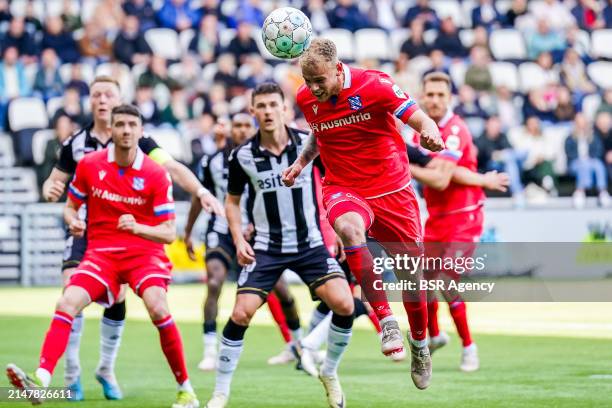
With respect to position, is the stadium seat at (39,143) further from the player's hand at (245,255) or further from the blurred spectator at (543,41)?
the player's hand at (245,255)

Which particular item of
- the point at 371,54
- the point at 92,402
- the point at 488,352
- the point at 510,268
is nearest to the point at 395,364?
the point at 488,352

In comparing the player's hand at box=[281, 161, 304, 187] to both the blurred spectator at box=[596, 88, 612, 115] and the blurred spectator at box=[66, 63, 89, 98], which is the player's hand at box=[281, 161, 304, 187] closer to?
the blurred spectator at box=[66, 63, 89, 98]

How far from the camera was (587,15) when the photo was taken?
28.8 m

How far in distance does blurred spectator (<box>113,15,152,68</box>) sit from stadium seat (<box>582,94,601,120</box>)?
9.38m

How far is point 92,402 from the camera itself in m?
9.62

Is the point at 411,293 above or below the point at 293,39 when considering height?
below

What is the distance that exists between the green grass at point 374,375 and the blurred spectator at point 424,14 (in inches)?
522

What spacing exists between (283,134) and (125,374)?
310 centimetres

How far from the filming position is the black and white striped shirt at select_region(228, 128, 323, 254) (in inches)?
381

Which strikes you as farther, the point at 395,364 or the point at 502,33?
the point at 502,33

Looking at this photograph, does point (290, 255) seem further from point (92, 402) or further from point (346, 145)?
point (92, 402)

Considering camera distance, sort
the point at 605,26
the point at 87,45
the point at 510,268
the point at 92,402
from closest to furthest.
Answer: the point at 92,402, the point at 510,268, the point at 87,45, the point at 605,26

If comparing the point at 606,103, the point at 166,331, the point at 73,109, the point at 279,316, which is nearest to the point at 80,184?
the point at 166,331

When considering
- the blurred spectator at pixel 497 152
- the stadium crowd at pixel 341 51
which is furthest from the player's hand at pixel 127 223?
the blurred spectator at pixel 497 152
